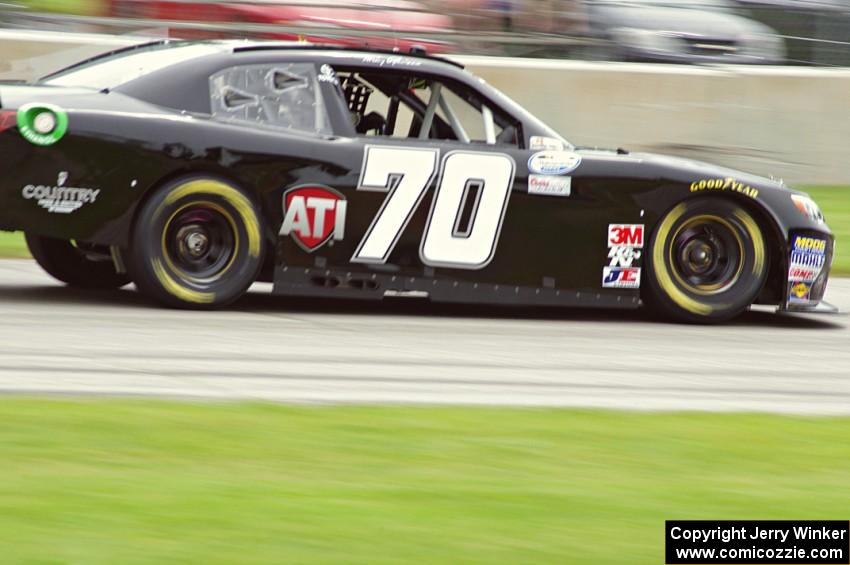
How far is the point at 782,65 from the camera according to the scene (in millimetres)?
16203

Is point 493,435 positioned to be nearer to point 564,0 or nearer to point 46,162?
point 46,162

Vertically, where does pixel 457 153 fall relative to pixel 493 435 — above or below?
above

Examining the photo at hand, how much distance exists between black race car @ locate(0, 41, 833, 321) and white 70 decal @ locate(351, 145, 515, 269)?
0.01 metres

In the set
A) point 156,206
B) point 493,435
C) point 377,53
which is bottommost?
point 493,435

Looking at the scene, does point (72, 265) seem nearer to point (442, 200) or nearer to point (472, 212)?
point (442, 200)

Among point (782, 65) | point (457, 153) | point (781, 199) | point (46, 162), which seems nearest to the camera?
point (46, 162)

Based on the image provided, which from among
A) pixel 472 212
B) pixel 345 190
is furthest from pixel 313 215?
pixel 472 212

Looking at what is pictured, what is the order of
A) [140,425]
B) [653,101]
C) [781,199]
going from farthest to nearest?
[653,101] < [781,199] < [140,425]

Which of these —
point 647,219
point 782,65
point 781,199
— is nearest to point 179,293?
point 647,219

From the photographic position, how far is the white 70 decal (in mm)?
8602

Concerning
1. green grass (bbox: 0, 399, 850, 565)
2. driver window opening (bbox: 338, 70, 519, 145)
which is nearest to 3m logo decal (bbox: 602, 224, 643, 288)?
driver window opening (bbox: 338, 70, 519, 145)

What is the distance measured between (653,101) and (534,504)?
10.6 metres

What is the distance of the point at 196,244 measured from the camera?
854 centimetres

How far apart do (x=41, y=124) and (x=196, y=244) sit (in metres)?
1.05
